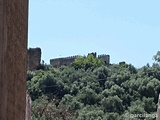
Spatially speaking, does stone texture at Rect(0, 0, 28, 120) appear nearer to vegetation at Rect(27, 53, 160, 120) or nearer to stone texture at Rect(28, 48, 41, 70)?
vegetation at Rect(27, 53, 160, 120)

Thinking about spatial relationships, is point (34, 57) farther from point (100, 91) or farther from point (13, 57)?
point (13, 57)

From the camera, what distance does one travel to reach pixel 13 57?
201 inches

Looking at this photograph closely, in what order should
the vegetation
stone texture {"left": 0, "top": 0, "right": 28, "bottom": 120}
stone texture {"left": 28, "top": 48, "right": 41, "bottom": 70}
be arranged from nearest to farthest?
stone texture {"left": 0, "top": 0, "right": 28, "bottom": 120}, the vegetation, stone texture {"left": 28, "top": 48, "right": 41, "bottom": 70}

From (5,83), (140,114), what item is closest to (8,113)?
(5,83)

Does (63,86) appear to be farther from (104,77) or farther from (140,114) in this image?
(140,114)

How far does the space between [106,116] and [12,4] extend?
71.1 feet

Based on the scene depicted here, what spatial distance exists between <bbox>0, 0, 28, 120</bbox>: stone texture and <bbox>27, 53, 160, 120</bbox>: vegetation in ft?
51.0

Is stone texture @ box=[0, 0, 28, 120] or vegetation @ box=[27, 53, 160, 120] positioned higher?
vegetation @ box=[27, 53, 160, 120]

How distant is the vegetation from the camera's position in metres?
26.8

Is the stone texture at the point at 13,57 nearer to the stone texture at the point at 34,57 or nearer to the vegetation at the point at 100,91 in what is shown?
the vegetation at the point at 100,91

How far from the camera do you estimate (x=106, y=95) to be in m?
31.7

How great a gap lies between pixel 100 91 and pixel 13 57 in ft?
94.1

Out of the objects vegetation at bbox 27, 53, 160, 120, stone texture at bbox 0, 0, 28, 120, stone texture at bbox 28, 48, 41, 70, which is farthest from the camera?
stone texture at bbox 28, 48, 41, 70

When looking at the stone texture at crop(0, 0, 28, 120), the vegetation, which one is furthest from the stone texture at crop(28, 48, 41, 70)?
the stone texture at crop(0, 0, 28, 120)
